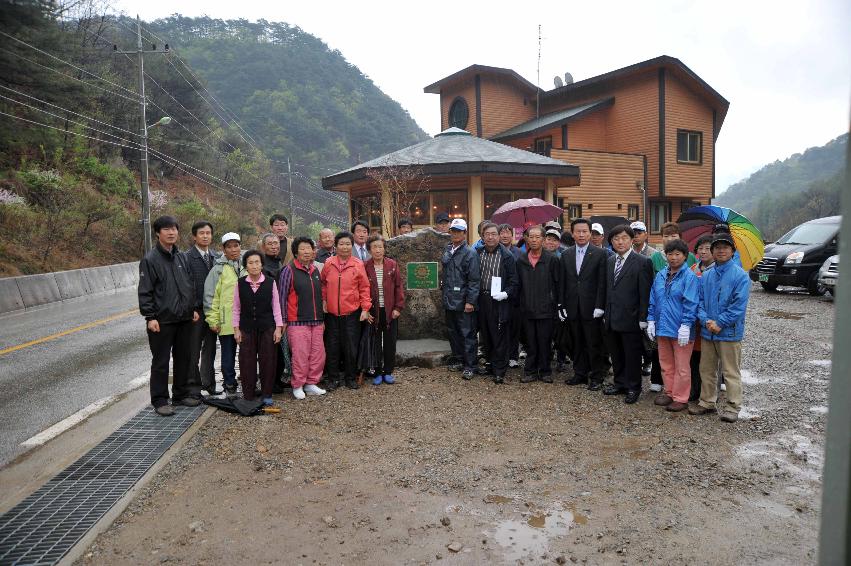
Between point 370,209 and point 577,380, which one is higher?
point 370,209

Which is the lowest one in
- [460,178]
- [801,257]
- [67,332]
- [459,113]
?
[67,332]

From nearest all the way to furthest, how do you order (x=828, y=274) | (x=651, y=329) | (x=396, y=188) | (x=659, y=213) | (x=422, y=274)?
1. (x=651, y=329)
2. (x=422, y=274)
3. (x=828, y=274)
4. (x=396, y=188)
5. (x=659, y=213)

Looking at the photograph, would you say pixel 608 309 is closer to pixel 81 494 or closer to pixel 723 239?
pixel 723 239

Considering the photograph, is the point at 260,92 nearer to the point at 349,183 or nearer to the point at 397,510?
the point at 349,183

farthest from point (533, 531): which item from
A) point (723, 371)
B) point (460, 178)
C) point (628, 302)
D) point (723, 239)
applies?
point (460, 178)

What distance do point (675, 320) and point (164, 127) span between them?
45403mm

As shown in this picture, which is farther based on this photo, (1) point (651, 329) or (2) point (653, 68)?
(2) point (653, 68)

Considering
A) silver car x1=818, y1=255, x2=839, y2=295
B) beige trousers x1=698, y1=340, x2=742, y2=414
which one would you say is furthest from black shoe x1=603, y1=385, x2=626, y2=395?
silver car x1=818, y1=255, x2=839, y2=295

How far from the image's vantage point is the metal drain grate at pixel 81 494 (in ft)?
11.5

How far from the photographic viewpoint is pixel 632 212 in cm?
2617

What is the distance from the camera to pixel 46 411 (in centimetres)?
623

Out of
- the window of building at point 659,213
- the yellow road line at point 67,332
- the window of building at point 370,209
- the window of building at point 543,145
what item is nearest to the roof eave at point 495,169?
the window of building at point 370,209

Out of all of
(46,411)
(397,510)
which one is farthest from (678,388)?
(46,411)

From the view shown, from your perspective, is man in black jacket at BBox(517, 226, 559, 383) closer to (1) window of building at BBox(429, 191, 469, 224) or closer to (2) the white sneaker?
(2) the white sneaker
